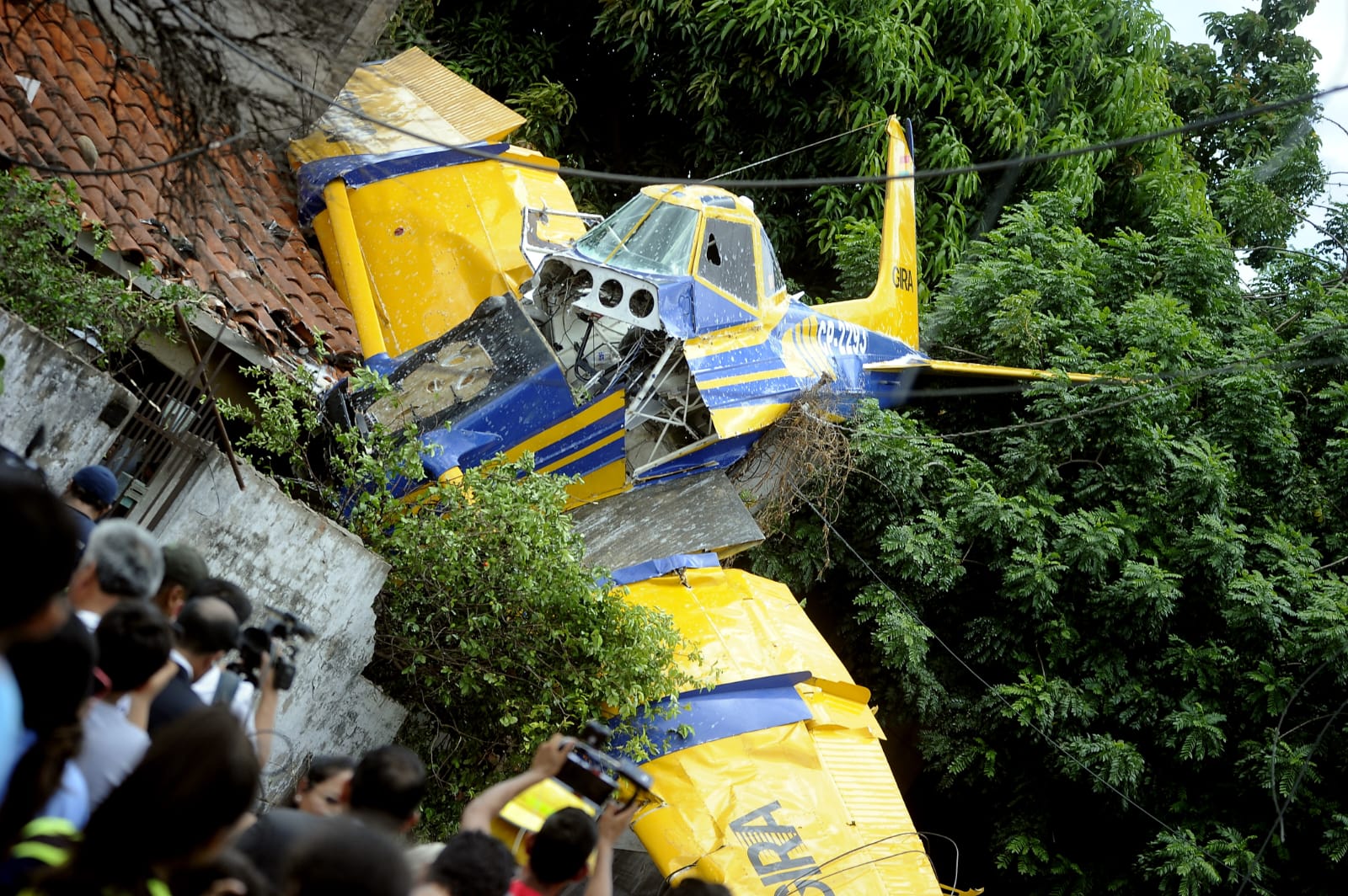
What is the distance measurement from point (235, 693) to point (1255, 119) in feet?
64.6

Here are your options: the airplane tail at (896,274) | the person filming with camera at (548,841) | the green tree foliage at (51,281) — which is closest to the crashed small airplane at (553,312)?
the airplane tail at (896,274)

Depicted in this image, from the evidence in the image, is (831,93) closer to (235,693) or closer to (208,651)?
(235,693)

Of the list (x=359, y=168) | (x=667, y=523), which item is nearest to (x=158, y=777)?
(x=667, y=523)

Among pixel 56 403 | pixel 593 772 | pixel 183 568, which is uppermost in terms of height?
pixel 56 403

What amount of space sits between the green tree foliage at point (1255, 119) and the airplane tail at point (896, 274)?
14.4 feet

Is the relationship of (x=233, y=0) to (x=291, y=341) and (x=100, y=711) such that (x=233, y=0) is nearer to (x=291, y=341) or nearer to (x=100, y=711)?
(x=291, y=341)

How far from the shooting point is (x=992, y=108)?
1591cm

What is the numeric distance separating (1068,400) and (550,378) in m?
5.21

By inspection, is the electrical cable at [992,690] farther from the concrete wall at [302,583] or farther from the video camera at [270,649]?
the video camera at [270,649]

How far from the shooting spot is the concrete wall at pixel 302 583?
6160 mm

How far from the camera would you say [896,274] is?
13117 millimetres

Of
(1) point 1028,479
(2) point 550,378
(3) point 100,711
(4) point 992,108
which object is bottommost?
(3) point 100,711

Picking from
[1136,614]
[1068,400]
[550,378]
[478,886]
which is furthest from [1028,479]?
[478,886]

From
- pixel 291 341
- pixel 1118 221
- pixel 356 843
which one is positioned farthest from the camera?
pixel 1118 221
